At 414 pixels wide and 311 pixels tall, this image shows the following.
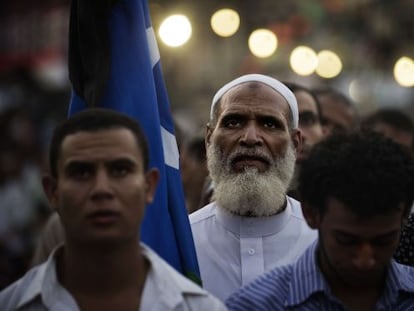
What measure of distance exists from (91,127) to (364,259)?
1067mm

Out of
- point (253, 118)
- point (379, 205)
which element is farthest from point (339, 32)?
point (379, 205)

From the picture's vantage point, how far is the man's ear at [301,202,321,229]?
4566 millimetres

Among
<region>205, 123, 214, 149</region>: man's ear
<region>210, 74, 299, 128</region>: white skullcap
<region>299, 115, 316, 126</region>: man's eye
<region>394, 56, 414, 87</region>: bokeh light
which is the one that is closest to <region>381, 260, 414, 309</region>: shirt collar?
<region>210, 74, 299, 128</region>: white skullcap

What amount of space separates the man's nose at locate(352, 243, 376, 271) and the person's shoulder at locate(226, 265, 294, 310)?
1.03 feet

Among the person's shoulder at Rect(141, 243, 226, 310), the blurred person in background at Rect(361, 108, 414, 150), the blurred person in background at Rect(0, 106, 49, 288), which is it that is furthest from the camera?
the blurred person in background at Rect(0, 106, 49, 288)

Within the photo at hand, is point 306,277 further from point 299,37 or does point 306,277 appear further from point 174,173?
A: point 299,37

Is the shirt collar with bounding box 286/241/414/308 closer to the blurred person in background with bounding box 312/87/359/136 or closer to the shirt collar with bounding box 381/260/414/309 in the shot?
the shirt collar with bounding box 381/260/414/309

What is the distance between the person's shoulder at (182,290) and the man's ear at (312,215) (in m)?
0.56

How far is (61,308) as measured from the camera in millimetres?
4098

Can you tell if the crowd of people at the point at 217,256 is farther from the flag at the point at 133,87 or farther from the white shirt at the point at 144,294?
the flag at the point at 133,87

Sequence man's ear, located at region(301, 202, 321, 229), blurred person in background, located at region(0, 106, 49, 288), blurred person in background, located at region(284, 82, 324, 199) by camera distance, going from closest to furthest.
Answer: man's ear, located at region(301, 202, 321, 229), blurred person in background, located at region(284, 82, 324, 199), blurred person in background, located at region(0, 106, 49, 288)

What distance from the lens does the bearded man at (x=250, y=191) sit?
557 centimetres

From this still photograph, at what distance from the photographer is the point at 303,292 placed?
4.46 m

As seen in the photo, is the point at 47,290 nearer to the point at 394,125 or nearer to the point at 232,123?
the point at 232,123
